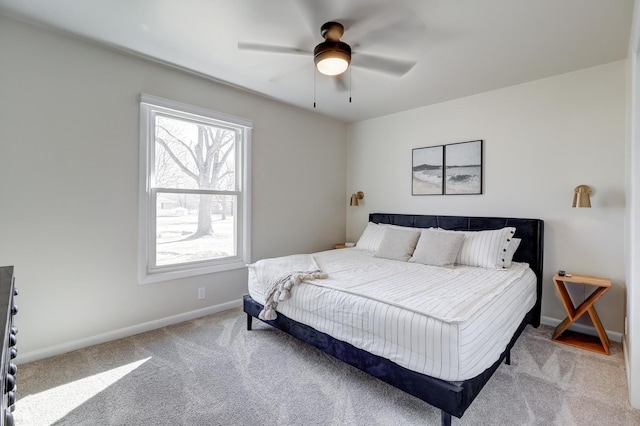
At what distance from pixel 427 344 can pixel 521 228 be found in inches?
91.7

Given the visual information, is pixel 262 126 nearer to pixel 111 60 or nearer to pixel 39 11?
pixel 111 60

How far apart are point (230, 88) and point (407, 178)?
8.55 feet

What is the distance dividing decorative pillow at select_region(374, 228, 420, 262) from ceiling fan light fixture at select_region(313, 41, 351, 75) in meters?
1.98

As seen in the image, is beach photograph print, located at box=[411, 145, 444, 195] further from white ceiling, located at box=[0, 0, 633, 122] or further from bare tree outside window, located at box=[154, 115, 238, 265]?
bare tree outside window, located at box=[154, 115, 238, 265]

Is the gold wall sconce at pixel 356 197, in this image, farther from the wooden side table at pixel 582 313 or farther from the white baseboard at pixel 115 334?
the wooden side table at pixel 582 313

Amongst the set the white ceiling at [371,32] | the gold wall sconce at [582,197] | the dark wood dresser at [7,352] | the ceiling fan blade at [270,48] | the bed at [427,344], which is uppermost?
the white ceiling at [371,32]

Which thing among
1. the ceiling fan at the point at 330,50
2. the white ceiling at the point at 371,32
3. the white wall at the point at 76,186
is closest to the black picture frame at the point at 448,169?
the white ceiling at the point at 371,32

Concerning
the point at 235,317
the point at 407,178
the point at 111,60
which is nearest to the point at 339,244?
the point at 407,178

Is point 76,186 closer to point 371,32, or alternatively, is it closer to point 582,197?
point 371,32

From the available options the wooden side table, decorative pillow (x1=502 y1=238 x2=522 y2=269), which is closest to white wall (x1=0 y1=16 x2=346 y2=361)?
decorative pillow (x1=502 y1=238 x2=522 y2=269)

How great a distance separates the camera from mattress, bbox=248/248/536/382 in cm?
167

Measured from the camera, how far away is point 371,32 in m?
2.39

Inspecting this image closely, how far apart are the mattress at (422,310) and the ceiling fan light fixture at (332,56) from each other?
165 centimetres

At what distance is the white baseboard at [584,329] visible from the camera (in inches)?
114
